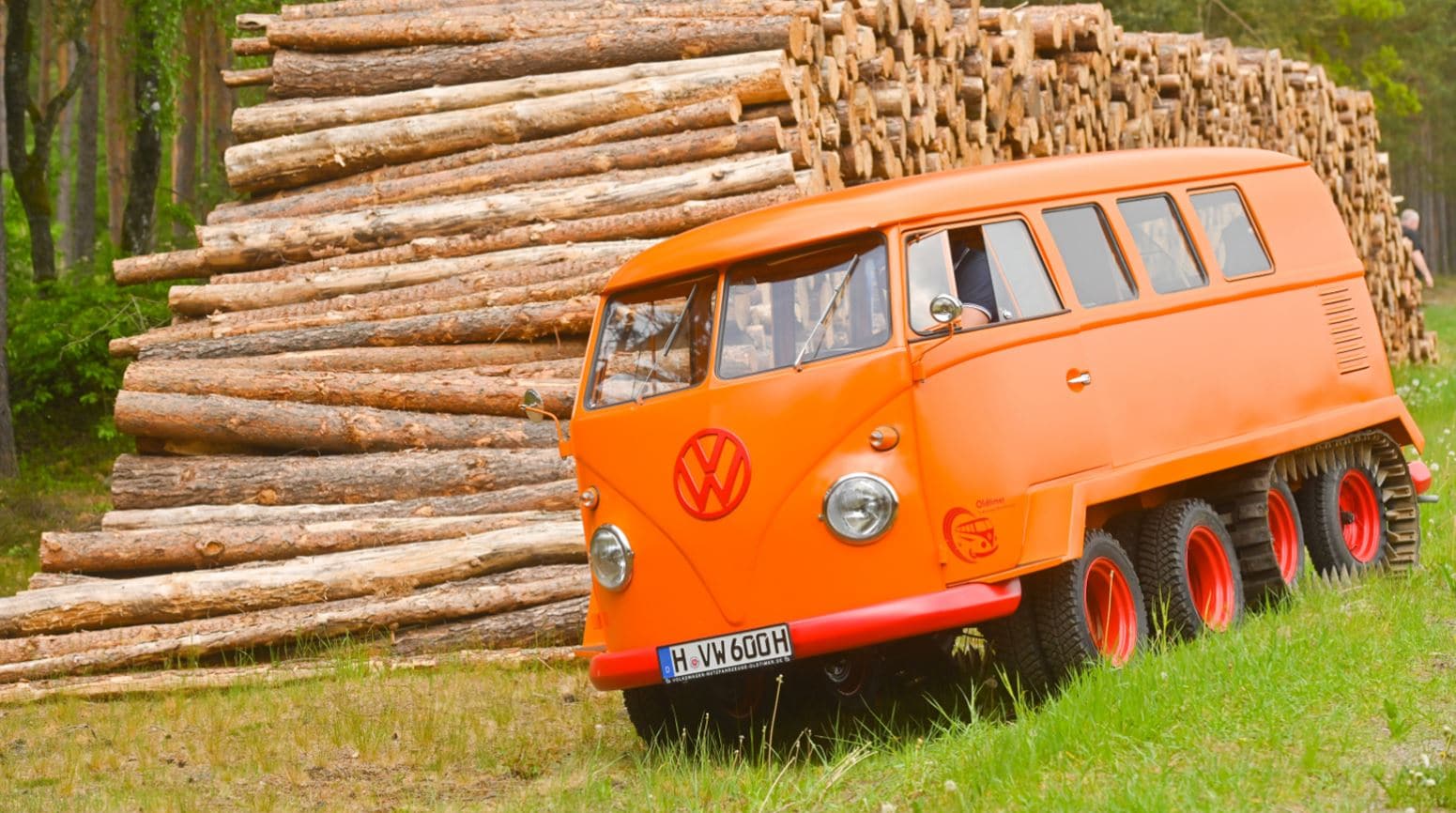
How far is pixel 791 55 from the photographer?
13.0m

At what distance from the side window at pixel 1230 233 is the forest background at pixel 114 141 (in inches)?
389

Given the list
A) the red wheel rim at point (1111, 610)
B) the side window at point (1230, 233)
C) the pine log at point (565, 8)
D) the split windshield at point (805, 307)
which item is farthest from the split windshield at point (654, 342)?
the pine log at point (565, 8)

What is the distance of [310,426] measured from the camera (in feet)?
37.6

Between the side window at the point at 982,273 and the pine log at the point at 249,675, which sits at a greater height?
the side window at the point at 982,273

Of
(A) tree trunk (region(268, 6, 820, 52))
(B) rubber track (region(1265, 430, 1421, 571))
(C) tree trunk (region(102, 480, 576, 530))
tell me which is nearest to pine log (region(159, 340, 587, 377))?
(C) tree trunk (region(102, 480, 576, 530))

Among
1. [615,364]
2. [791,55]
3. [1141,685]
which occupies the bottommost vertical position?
[1141,685]

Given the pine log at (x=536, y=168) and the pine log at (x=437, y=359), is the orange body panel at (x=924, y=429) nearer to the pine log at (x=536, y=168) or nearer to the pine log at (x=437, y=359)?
the pine log at (x=437, y=359)

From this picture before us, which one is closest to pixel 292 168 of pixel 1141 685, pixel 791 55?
pixel 791 55

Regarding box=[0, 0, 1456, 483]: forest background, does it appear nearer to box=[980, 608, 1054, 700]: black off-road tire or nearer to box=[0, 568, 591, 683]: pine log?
box=[0, 568, 591, 683]: pine log

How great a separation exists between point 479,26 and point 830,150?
3286mm

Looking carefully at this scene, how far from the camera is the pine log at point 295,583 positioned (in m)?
10.1

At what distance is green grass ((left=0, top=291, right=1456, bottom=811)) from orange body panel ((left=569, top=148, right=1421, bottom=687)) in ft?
2.05

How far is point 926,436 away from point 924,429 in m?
0.03

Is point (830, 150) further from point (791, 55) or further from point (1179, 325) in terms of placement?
point (1179, 325)
